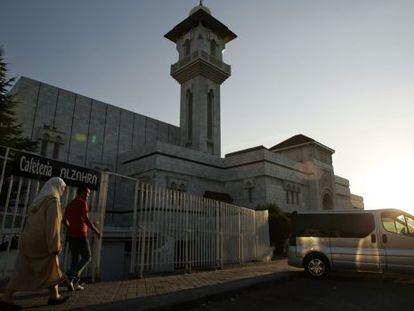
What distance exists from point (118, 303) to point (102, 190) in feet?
10.8

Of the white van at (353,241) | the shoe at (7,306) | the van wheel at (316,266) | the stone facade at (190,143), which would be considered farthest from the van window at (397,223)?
the stone facade at (190,143)

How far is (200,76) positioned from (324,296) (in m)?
29.0

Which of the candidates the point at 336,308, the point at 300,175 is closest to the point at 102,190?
the point at 336,308

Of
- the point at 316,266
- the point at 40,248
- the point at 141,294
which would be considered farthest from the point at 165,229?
the point at 40,248

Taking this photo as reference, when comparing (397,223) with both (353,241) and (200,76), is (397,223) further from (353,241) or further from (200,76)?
(200,76)

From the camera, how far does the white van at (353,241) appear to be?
884 centimetres

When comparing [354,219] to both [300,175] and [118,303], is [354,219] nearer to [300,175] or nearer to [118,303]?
[118,303]

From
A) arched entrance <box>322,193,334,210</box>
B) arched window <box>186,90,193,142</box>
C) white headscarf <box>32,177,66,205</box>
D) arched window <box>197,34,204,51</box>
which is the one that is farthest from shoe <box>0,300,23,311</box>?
arched entrance <box>322,193,334,210</box>

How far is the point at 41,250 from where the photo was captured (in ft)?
15.5

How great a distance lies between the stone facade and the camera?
82.7 feet

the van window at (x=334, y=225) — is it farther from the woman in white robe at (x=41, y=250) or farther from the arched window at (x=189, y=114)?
the arched window at (x=189, y=114)

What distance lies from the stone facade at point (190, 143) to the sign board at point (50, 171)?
1654cm

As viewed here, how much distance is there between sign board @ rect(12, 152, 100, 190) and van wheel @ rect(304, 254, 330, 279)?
A: 650 cm

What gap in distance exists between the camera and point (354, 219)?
31.2ft
